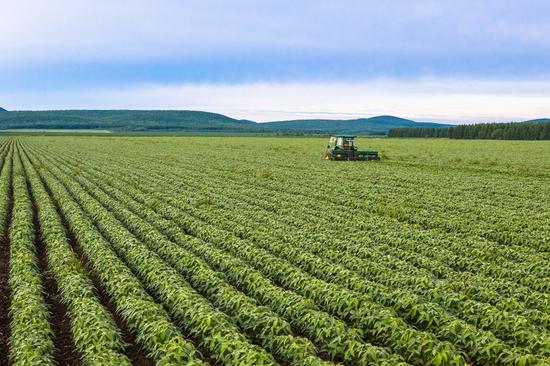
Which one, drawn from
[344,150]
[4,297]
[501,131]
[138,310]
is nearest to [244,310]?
[138,310]

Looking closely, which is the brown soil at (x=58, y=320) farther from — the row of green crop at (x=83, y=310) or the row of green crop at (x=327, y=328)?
the row of green crop at (x=327, y=328)

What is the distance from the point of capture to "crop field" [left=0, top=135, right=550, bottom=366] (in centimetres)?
791

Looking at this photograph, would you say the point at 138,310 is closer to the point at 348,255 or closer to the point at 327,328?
the point at 327,328

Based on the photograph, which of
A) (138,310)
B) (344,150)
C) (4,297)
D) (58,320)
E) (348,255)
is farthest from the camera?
(344,150)

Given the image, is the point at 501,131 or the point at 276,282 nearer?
the point at 276,282

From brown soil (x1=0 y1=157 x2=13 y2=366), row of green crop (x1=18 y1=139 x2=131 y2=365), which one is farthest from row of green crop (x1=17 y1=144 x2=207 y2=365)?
brown soil (x1=0 y1=157 x2=13 y2=366)

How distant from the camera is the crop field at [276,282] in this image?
7.91 m

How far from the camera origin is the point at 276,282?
11438mm

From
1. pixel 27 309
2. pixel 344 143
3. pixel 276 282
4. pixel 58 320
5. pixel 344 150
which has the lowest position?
pixel 58 320

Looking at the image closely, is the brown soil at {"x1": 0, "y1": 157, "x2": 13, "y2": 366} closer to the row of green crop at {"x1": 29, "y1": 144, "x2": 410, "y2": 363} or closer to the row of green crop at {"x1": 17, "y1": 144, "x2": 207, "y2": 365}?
the row of green crop at {"x1": 17, "y1": 144, "x2": 207, "y2": 365}

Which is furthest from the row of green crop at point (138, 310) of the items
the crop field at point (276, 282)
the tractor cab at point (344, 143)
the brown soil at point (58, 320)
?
the tractor cab at point (344, 143)

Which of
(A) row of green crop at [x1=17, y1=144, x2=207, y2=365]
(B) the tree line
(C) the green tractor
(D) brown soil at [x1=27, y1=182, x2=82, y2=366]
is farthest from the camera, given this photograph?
(B) the tree line

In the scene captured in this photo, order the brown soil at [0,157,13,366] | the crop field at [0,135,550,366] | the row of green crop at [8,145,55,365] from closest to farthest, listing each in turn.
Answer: the row of green crop at [8,145,55,365] → the crop field at [0,135,550,366] → the brown soil at [0,157,13,366]

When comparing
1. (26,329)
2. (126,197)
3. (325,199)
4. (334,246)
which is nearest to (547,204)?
(325,199)
